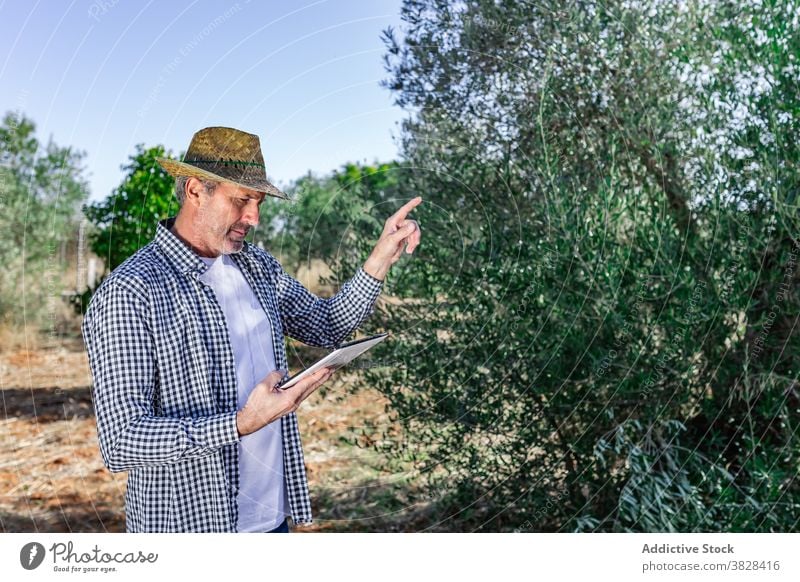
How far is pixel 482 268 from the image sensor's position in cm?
354

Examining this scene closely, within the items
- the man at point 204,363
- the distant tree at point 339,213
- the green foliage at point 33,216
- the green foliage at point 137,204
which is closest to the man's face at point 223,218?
the man at point 204,363

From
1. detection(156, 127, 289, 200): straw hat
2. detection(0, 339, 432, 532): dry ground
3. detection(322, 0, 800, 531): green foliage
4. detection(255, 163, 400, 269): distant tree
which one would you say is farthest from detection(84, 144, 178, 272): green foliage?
detection(156, 127, 289, 200): straw hat

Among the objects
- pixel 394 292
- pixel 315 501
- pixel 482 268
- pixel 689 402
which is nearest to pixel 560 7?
pixel 482 268

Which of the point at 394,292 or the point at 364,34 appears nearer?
the point at 364,34

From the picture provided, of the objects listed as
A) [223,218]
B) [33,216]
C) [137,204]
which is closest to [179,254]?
[223,218]

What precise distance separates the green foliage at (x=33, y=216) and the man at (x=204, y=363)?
3.99 meters

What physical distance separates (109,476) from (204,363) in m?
3.42

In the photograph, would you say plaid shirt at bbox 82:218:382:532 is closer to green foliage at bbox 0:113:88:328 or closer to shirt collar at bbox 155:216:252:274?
shirt collar at bbox 155:216:252:274

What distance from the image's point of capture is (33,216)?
7.46 meters

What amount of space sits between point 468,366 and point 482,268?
424 mm

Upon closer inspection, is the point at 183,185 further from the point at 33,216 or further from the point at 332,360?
the point at 33,216

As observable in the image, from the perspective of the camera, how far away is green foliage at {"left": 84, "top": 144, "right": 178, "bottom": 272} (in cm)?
507

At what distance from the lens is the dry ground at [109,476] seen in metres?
4.36
